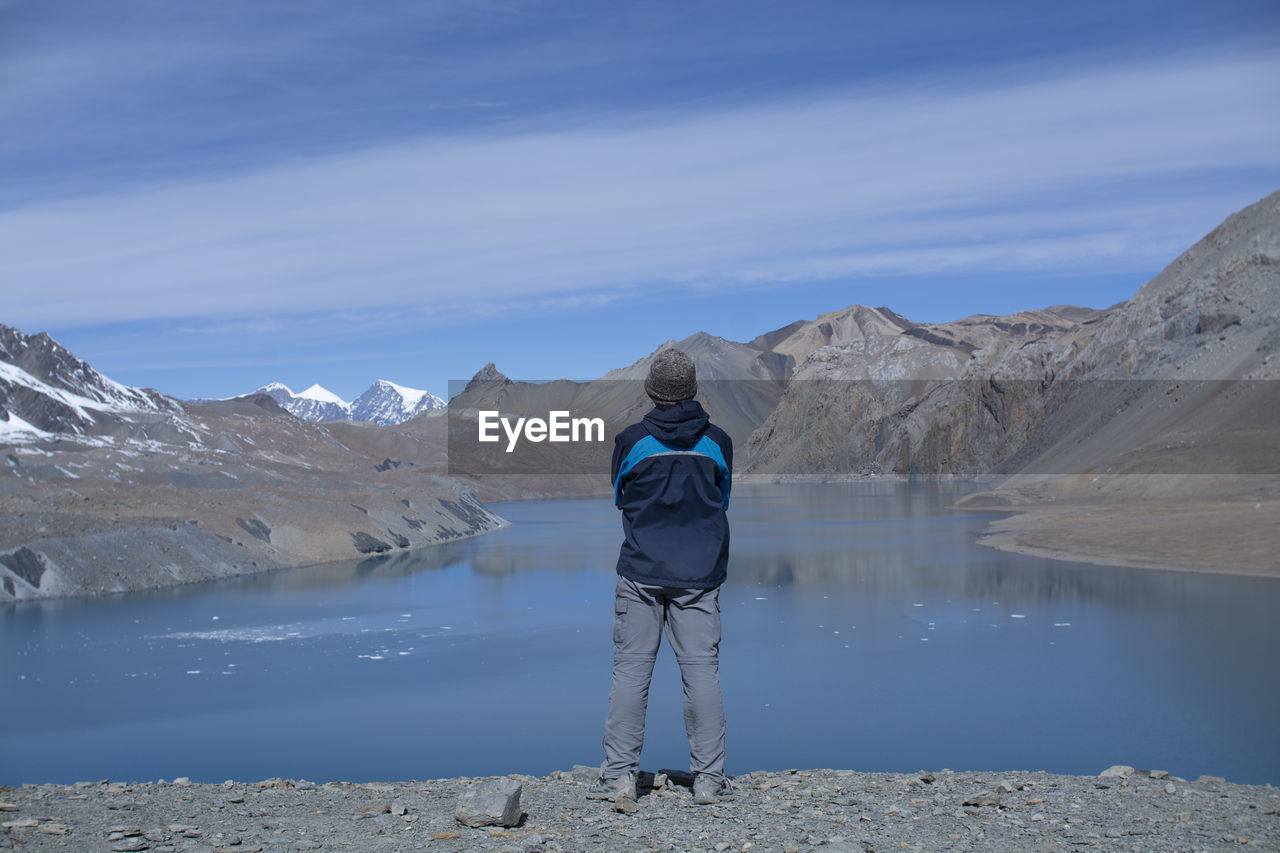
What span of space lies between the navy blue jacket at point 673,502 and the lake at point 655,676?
4775 millimetres

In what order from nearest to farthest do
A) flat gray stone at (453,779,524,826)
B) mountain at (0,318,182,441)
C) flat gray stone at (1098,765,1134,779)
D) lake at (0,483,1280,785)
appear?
1. flat gray stone at (453,779,524,826)
2. flat gray stone at (1098,765,1134,779)
3. lake at (0,483,1280,785)
4. mountain at (0,318,182,441)

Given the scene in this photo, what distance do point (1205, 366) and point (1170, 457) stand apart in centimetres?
1155

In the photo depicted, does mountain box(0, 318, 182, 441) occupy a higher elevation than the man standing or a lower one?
higher

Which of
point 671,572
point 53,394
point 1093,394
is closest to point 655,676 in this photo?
point 671,572

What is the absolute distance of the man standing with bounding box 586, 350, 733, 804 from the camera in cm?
517

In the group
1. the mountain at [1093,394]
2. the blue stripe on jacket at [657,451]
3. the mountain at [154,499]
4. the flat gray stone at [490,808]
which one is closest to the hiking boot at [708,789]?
the flat gray stone at [490,808]

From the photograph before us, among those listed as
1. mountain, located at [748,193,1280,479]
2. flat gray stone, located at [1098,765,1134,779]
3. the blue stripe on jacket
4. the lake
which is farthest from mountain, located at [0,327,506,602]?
mountain, located at [748,193,1280,479]

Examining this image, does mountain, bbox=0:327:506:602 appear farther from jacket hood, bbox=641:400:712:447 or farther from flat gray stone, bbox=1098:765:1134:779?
flat gray stone, bbox=1098:765:1134:779

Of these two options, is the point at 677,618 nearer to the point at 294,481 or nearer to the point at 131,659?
the point at 131,659

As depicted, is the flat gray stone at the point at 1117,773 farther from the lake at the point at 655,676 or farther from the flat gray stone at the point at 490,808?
Result: the flat gray stone at the point at 490,808

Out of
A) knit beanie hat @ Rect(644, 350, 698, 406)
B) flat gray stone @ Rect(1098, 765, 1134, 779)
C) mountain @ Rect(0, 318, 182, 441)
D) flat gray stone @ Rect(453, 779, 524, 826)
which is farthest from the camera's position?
mountain @ Rect(0, 318, 182, 441)

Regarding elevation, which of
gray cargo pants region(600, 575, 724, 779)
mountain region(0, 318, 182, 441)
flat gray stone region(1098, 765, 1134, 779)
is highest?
mountain region(0, 318, 182, 441)

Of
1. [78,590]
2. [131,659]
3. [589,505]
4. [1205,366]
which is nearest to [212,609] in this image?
[78,590]

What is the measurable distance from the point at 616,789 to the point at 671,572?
103 centimetres
